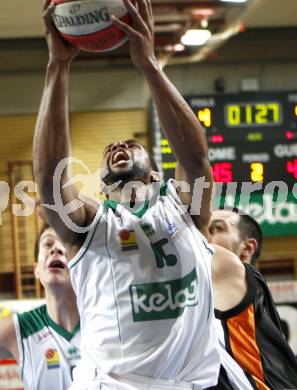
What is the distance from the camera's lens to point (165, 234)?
10.5ft

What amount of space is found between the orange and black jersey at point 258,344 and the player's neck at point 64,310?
98cm

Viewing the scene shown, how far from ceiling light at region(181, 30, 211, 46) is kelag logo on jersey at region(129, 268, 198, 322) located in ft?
24.7

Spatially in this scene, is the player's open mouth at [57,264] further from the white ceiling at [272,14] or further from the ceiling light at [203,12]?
the white ceiling at [272,14]

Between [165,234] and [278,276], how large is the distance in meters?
8.82

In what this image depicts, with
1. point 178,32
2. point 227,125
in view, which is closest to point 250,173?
point 227,125

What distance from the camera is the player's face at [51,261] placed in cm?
471

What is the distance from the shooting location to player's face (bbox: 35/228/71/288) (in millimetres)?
4707

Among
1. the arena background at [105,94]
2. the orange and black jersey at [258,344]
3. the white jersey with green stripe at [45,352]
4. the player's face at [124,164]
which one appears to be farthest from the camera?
the arena background at [105,94]

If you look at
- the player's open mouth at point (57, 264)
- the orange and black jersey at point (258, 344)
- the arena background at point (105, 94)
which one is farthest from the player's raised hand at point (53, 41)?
the arena background at point (105, 94)

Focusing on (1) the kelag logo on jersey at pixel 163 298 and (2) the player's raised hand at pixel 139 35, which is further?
(1) the kelag logo on jersey at pixel 163 298

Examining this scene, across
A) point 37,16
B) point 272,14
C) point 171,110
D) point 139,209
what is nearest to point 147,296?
point 139,209

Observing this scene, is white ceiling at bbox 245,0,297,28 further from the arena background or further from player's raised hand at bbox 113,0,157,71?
player's raised hand at bbox 113,0,157,71

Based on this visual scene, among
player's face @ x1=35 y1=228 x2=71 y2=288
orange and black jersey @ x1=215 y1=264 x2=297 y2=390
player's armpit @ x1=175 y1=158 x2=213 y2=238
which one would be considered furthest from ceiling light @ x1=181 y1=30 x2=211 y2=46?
player's armpit @ x1=175 y1=158 x2=213 y2=238

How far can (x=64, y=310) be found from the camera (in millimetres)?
4711
